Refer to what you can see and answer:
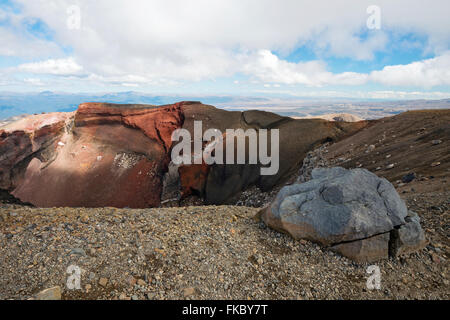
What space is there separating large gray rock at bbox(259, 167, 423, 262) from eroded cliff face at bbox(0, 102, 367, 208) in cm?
1299

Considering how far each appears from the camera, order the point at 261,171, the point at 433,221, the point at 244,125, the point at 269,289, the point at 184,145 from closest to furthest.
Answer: the point at 269,289 → the point at 433,221 → the point at 261,171 → the point at 244,125 → the point at 184,145

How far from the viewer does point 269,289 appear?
4.94 meters

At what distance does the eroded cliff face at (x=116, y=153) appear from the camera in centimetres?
2158

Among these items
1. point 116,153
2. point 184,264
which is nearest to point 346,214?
point 184,264

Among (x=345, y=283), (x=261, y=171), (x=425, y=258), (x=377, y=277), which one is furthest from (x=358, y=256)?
(x=261, y=171)

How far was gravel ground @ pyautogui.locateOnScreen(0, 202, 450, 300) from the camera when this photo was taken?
4707 millimetres

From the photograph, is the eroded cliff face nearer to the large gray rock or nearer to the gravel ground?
the large gray rock

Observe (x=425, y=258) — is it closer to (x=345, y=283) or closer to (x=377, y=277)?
(x=377, y=277)

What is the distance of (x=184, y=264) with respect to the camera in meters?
5.41

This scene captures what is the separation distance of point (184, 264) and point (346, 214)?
428 cm

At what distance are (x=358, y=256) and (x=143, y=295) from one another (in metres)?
5.05

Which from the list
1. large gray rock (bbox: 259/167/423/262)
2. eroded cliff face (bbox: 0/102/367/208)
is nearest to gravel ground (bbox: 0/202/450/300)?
large gray rock (bbox: 259/167/423/262)

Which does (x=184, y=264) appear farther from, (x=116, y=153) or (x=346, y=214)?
(x=116, y=153)

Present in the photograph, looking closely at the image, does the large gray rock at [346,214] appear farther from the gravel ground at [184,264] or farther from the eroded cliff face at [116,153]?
the eroded cliff face at [116,153]
